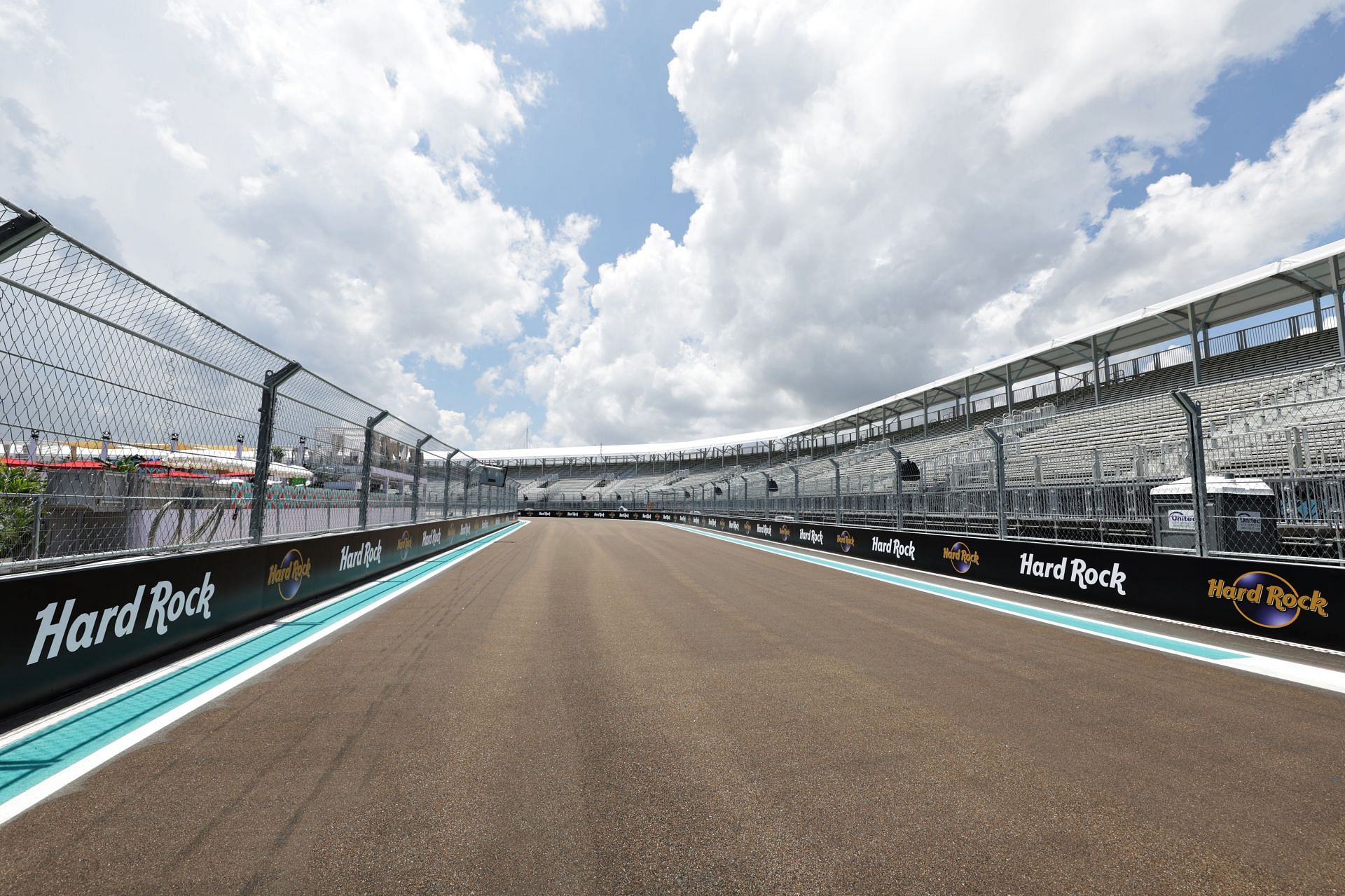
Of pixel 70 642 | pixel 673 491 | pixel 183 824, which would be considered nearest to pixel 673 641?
pixel 183 824

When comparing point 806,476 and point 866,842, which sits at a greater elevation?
point 806,476

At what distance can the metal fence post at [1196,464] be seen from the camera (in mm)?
6559

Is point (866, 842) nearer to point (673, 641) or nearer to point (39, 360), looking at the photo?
point (673, 641)

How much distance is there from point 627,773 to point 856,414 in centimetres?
4402

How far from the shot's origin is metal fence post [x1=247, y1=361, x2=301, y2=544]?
6301mm

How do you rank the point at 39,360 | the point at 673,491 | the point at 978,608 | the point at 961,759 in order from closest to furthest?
the point at 961,759, the point at 39,360, the point at 978,608, the point at 673,491

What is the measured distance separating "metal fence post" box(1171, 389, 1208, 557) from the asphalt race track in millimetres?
1769

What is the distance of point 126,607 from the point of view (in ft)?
14.4

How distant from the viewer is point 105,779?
2.77 meters

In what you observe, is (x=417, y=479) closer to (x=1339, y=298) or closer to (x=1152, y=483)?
(x=1152, y=483)

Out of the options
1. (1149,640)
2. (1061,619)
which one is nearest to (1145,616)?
(1061,619)

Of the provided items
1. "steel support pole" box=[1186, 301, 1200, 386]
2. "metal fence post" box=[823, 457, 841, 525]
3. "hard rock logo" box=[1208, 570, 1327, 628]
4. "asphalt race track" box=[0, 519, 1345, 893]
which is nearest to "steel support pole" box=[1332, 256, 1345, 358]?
"steel support pole" box=[1186, 301, 1200, 386]

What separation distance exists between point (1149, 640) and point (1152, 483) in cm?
318

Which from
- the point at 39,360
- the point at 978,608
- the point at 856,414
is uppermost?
the point at 856,414
